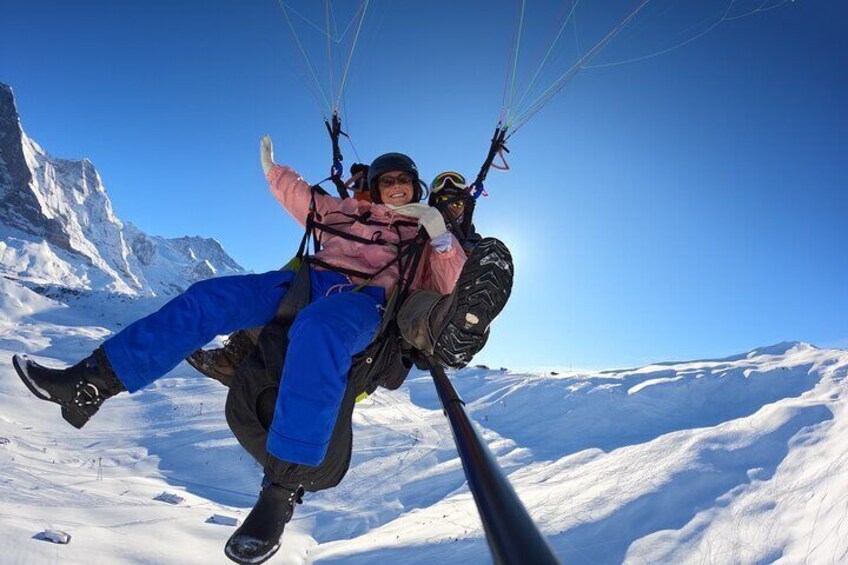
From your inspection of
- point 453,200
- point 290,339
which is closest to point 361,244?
point 453,200

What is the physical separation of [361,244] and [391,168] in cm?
54

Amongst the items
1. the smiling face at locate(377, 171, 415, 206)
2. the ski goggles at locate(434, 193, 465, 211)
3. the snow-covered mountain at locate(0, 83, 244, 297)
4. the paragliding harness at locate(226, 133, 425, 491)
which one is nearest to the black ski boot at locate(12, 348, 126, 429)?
the paragliding harness at locate(226, 133, 425, 491)

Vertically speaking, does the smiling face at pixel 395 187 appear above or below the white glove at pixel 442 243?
above

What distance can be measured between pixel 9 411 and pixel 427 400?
14858mm

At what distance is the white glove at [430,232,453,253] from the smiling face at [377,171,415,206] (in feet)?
1.81

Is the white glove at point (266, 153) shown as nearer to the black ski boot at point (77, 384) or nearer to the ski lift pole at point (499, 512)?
the black ski boot at point (77, 384)

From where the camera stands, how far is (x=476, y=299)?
175 cm

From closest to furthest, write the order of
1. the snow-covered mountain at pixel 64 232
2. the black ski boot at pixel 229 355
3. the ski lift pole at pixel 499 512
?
the ski lift pole at pixel 499 512 < the black ski boot at pixel 229 355 < the snow-covered mountain at pixel 64 232

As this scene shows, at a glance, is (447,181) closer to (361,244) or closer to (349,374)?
(361,244)

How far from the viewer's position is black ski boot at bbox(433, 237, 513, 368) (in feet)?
5.76

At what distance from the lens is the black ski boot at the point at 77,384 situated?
1777 mm

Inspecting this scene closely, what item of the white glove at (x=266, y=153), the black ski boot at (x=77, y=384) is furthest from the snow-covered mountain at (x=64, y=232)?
the black ski boot at (x=77, y=384)

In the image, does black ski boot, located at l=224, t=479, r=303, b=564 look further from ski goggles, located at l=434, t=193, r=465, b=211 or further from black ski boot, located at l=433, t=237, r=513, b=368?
ski goggles, located at l=434, t=193, r=465, b=211

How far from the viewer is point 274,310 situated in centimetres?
222
